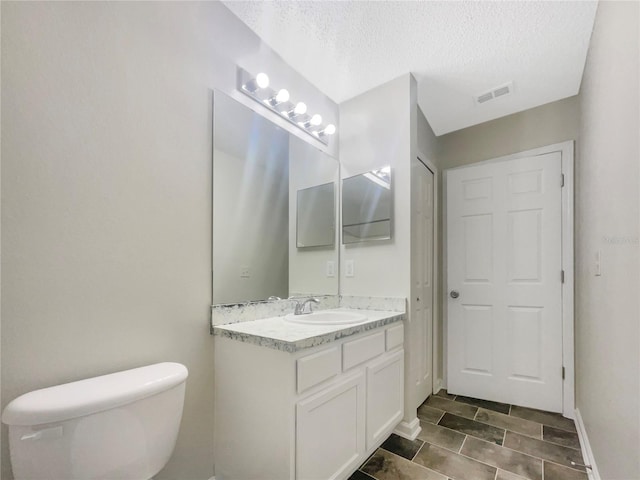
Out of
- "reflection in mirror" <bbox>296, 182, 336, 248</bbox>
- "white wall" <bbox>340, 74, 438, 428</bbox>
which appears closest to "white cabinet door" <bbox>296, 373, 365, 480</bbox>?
"white wall" <bbox>340, 74, 438, 428</bbox>

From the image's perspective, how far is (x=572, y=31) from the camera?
1.66 m

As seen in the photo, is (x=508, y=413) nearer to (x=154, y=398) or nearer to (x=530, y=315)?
(x=530, y=315)

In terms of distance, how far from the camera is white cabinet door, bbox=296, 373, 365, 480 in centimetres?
123

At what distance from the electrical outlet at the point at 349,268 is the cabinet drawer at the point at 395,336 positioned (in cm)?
52

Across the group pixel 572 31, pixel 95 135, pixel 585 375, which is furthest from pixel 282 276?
pixel 572 31

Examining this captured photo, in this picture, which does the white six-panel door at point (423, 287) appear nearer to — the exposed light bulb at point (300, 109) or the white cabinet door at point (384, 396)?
the white cabinet door at point (384, 396)

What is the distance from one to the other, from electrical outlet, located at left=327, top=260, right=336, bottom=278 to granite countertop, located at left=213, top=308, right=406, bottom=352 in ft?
2.03

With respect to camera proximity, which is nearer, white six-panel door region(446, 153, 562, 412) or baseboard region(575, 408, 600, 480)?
baseboard region(575, 408, 600, 480)

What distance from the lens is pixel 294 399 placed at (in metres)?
1.19

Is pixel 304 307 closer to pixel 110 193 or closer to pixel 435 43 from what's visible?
pixel 110 193

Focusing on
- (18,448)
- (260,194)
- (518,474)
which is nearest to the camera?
(18,448)

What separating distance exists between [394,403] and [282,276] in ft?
3.42

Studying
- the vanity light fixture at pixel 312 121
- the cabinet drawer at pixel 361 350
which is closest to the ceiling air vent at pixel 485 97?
the vanity light fixture at pixel 312 121

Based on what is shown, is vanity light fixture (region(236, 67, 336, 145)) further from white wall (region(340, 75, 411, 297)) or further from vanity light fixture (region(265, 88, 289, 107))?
white wall (region(340, 75, 411, 297))
